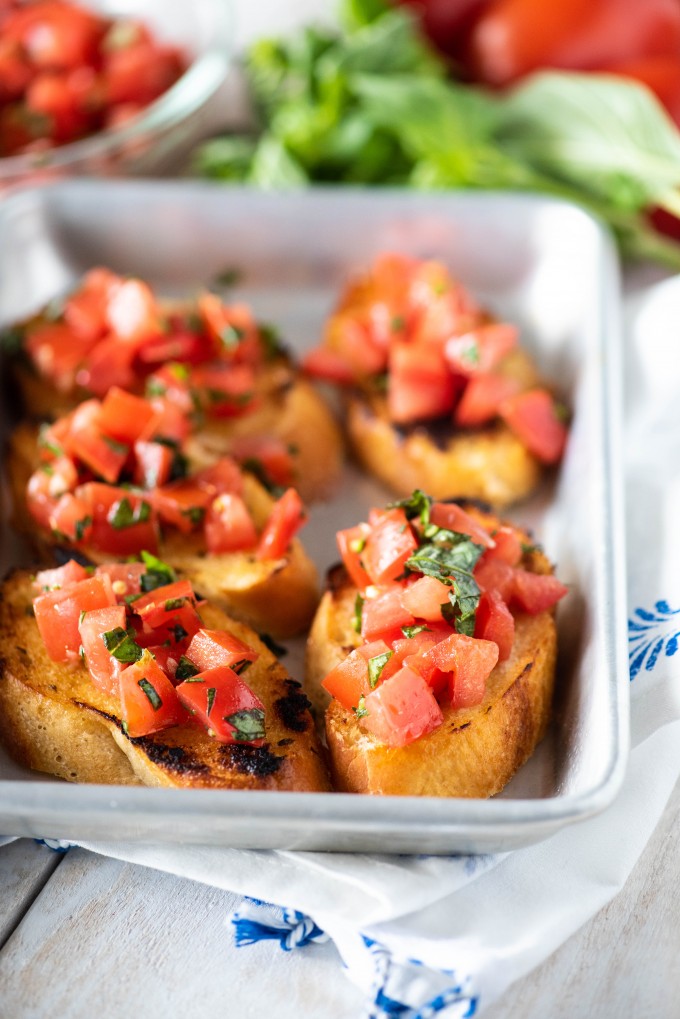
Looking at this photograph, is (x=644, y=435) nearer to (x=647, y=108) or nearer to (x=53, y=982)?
(x=647, y=108)

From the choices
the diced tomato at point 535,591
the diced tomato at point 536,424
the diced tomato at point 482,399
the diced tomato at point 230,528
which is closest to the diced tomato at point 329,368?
the diced tomato at point 482,399

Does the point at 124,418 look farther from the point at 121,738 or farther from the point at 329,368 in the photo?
the point at 121,738

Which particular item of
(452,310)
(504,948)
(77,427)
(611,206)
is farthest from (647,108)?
Answer: (504,948)

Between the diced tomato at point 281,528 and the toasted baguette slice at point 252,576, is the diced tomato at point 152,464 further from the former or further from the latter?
the diced tomato at point 281,528

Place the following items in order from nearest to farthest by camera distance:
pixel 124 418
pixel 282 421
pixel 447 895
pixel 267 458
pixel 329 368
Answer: pixel 447 895
pixel 124 418
pixel 267 458
pixel 282 421
pixel 329 368

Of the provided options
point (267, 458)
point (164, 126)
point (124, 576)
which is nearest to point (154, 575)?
point (124, 576)

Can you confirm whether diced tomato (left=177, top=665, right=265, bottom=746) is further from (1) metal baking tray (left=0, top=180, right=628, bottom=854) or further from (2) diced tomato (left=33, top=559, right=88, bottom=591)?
(2) diced tomato (left=33, top=559, right=88, bottom=591)

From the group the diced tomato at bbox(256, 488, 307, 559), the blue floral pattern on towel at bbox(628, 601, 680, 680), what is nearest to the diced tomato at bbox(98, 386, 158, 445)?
the diced tomato at bbox(256, 488, 307, 559)
